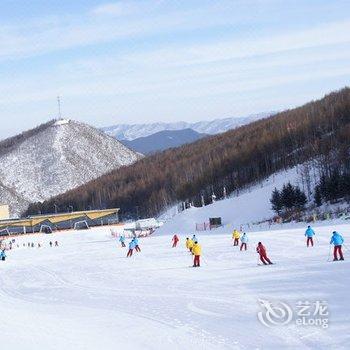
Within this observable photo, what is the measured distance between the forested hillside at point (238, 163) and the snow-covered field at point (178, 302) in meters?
41.2

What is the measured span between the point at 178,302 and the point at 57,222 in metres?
78.9

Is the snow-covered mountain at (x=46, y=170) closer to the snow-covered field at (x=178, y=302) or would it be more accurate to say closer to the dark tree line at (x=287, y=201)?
the dark tree line at (x=287, y=201)

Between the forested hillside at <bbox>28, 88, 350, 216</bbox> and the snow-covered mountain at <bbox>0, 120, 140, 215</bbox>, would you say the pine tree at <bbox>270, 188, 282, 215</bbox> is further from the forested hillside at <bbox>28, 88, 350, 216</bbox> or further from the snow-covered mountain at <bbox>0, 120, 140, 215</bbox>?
the snow-covered mountain at <bbox>0, 120, 140, 215</bbox>

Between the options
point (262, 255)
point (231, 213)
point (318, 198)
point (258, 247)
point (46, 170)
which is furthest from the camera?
point (46, 170)

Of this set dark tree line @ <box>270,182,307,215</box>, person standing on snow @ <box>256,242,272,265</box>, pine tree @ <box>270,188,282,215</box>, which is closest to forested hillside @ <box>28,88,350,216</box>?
dark tree line @ <box>270,182,307,215</box>

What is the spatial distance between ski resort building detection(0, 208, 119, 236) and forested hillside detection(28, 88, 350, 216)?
40.4 feet

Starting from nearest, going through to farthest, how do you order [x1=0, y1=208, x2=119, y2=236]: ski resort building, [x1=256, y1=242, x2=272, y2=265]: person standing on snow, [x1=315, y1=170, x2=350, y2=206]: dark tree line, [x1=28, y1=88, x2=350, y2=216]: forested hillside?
[x1=256, y1=242, x2=272, y2=265]: person standing on snow < [x1=315, y1=170, x2=350, y2=206]: dark tree line < [x1=28, y1=88, x2=350, y2=216]: forested hillside < [x1=0, y1=208, x2=119, y2=236]: ski resort building

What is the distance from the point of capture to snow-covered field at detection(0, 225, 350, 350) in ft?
36.2

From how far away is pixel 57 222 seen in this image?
9200cm

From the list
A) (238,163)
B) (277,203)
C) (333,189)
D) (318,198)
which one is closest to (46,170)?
(238,163)

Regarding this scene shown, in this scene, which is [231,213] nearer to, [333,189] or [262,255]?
[333,189]

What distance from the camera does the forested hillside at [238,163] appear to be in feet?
247

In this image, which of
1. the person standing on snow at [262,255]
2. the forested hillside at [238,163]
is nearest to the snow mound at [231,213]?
the forested hillside at [238,163]

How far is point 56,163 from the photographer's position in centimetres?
18638
